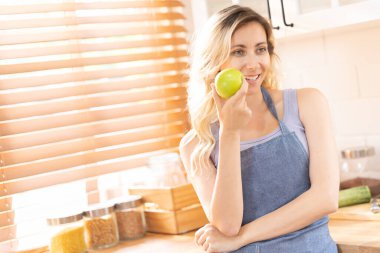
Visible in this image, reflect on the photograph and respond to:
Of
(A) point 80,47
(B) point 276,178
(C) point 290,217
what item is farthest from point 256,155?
(A) point 80,47

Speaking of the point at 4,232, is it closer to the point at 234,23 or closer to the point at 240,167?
the point at 240,167

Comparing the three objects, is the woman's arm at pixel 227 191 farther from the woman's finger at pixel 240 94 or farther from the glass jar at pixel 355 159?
the glass jar at pixel 355 159

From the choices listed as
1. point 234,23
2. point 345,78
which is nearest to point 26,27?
point 234,23

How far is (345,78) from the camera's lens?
2523mm

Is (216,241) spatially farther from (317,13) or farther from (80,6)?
(80,6)

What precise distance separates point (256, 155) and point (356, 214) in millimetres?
460

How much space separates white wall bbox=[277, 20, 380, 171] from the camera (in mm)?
2430

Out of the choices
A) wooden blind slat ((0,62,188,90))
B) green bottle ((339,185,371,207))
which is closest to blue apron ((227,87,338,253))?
green bottle ((339,185,371,207))

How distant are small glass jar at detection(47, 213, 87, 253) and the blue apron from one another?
0.70 metres

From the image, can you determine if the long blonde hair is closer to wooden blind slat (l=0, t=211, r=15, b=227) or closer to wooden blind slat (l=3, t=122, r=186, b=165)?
wooden blind slat (l=3, t=122, r=186, b=165)

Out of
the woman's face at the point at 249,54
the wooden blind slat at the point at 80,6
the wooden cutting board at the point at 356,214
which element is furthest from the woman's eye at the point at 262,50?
the wooden blind slat at the point at 80,6

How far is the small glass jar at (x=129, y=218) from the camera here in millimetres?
2463

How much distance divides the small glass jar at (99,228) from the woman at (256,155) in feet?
1.76

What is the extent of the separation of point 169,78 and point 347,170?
855mm
